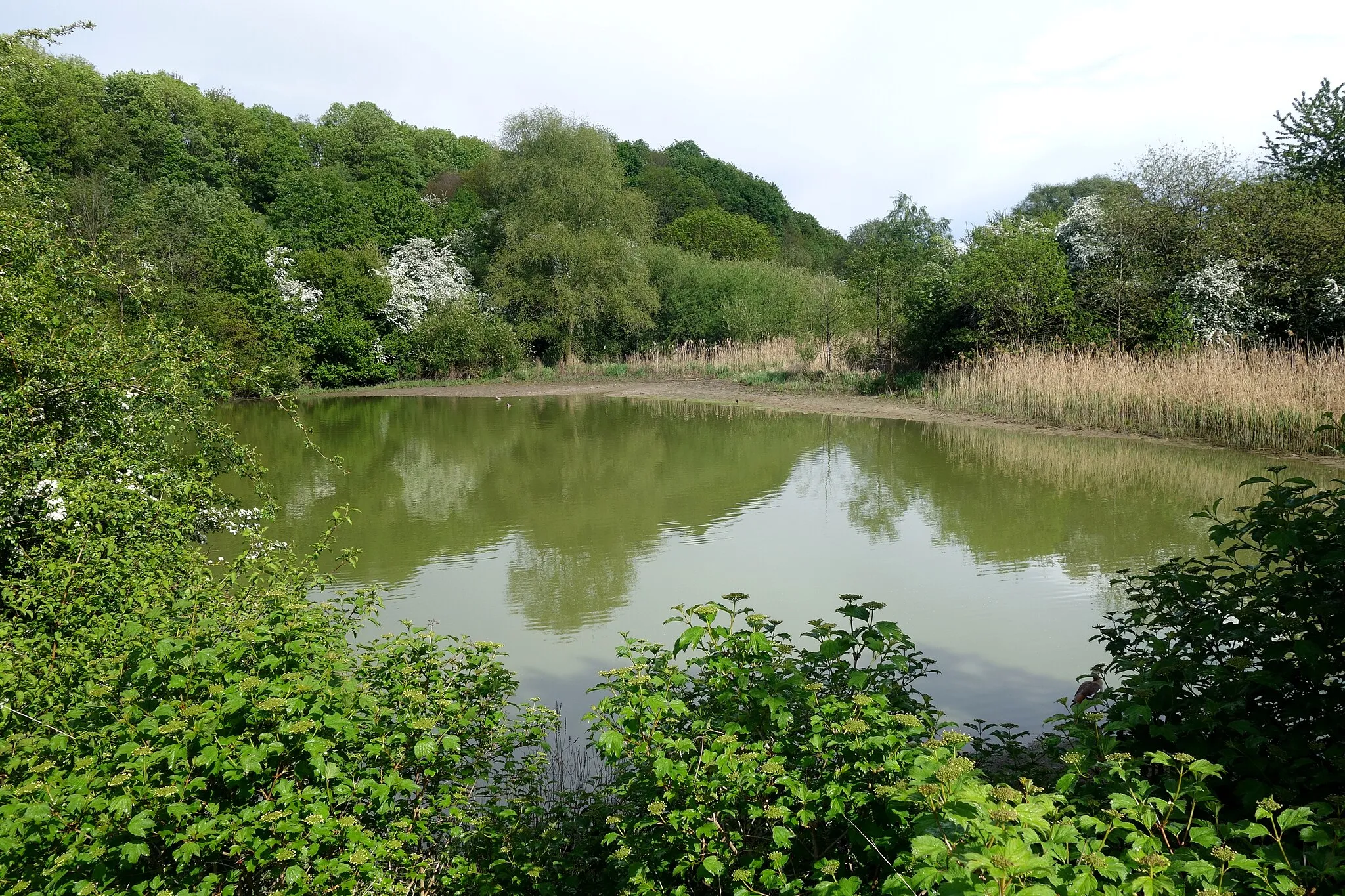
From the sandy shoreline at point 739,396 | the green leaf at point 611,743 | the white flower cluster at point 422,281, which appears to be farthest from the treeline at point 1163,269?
the white flower cluster at point 422,281

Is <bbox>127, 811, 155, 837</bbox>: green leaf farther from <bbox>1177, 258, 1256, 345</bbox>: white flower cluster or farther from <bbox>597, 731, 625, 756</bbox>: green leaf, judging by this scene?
<bbox>1177, 258, 1256, 345</bbox>: white flower cluster

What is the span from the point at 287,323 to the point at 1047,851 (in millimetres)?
33102

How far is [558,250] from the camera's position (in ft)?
109

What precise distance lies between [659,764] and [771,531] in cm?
735

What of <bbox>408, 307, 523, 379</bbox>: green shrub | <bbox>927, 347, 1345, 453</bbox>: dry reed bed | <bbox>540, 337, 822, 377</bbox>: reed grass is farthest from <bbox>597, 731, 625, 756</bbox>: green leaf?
<bbox>408, 307, 523, 379</bbox>: green shrub

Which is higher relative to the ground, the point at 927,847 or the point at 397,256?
the point at 397,256

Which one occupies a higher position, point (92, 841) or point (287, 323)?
point (287, 323)

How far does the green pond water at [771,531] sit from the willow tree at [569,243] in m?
16.8

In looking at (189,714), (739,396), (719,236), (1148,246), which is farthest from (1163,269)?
(719,236)

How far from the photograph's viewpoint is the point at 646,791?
265 centimetres

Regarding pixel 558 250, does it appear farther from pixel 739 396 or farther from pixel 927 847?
pixel 927 847

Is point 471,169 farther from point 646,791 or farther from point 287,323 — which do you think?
point 646,791

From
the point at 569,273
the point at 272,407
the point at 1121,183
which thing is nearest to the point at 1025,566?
the point at 1121,183

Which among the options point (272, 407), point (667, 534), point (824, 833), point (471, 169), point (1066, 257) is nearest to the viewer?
point (824, 833)
